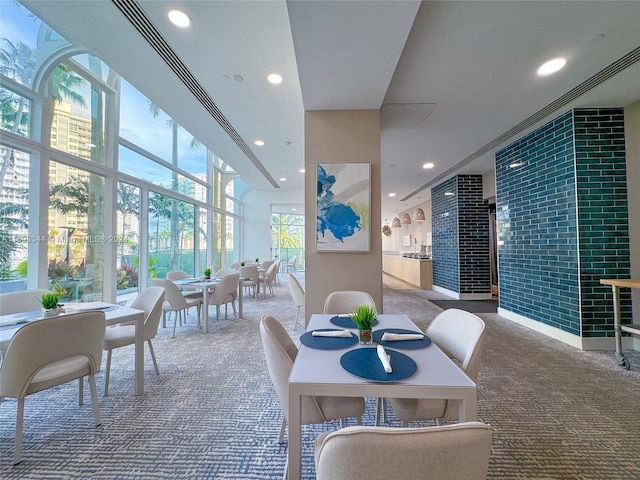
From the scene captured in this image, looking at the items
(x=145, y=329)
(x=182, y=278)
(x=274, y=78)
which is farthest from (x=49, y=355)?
(x=182, y=278)

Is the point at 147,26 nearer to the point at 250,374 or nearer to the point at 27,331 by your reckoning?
the point at 27,331

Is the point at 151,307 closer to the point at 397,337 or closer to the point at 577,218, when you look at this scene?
the point at 397,337

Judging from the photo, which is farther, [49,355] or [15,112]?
[15,112]

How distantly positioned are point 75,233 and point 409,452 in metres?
4.23

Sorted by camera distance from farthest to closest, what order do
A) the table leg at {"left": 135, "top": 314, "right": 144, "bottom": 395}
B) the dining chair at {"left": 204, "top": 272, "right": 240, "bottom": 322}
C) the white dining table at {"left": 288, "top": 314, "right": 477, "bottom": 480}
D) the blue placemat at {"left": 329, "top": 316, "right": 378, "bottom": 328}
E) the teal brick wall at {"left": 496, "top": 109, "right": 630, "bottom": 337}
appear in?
the dining chair at {"left": 204, "top": 272, "right": 240, "bottom": 322}, the teal brick wall at {"left": 496, "top": 109, "right": 630, "bottom": 337}, the table leg at {"left": 135, "top": 314, "right": 144, "bottom": 395}, the blue placemat at {"left": 329, "top": 316, "right": 378, "bottom": 328}, the white dining table at {"left": 288, "top": 314, "right": 477, "bottom": 480}

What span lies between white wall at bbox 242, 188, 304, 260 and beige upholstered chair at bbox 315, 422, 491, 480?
30.2 feet

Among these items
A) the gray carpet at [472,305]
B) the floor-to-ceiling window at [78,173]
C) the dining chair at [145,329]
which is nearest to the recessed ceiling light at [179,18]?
the floor-to-ceiling window at [78,173]

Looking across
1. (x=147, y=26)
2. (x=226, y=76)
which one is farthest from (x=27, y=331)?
(x=226, y=76)

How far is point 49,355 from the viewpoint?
1551 millimetres

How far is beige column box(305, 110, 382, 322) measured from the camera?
9.41 feet

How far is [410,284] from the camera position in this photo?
827cm

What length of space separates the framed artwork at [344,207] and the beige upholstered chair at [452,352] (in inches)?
50.9

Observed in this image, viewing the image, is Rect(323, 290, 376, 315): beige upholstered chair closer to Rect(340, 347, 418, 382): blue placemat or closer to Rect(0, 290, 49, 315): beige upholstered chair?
Rect(340, 347, 418, 382): blue placemat

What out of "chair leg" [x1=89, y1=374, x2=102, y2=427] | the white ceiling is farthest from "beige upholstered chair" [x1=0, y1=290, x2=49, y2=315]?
the white ceiling
